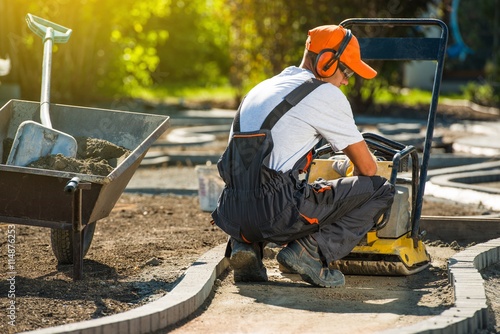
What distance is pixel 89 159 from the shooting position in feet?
21.2

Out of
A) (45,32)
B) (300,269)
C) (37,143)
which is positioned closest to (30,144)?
(37,143)

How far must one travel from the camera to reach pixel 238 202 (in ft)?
19.1

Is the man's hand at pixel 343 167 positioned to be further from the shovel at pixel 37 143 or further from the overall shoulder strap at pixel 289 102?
the shovel at pixel 37 143

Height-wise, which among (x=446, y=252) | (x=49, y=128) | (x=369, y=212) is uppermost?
(x=49, y=128)

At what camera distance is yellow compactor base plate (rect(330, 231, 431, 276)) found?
245 inches

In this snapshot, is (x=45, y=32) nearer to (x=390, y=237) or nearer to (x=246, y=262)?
(x=246, y=262)

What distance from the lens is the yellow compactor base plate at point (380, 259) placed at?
6.23m

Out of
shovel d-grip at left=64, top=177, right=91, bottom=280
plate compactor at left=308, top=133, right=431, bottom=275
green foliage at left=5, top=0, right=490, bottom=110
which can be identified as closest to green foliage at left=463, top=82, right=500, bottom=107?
green foliage at left=5, top=0, right=490, bottom=110

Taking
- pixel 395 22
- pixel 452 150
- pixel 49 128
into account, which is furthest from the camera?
pixel 452 150

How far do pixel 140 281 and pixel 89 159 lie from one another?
100cm

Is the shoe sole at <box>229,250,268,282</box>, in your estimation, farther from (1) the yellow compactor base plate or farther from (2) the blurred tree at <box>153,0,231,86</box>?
(2) the blurred tree at <box>153,0,231,86</box>

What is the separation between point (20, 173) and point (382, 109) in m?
15.8

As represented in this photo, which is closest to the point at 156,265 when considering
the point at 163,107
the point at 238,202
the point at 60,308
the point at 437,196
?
the point at 238,202

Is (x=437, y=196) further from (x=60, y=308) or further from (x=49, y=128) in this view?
(x=60, y=308)
